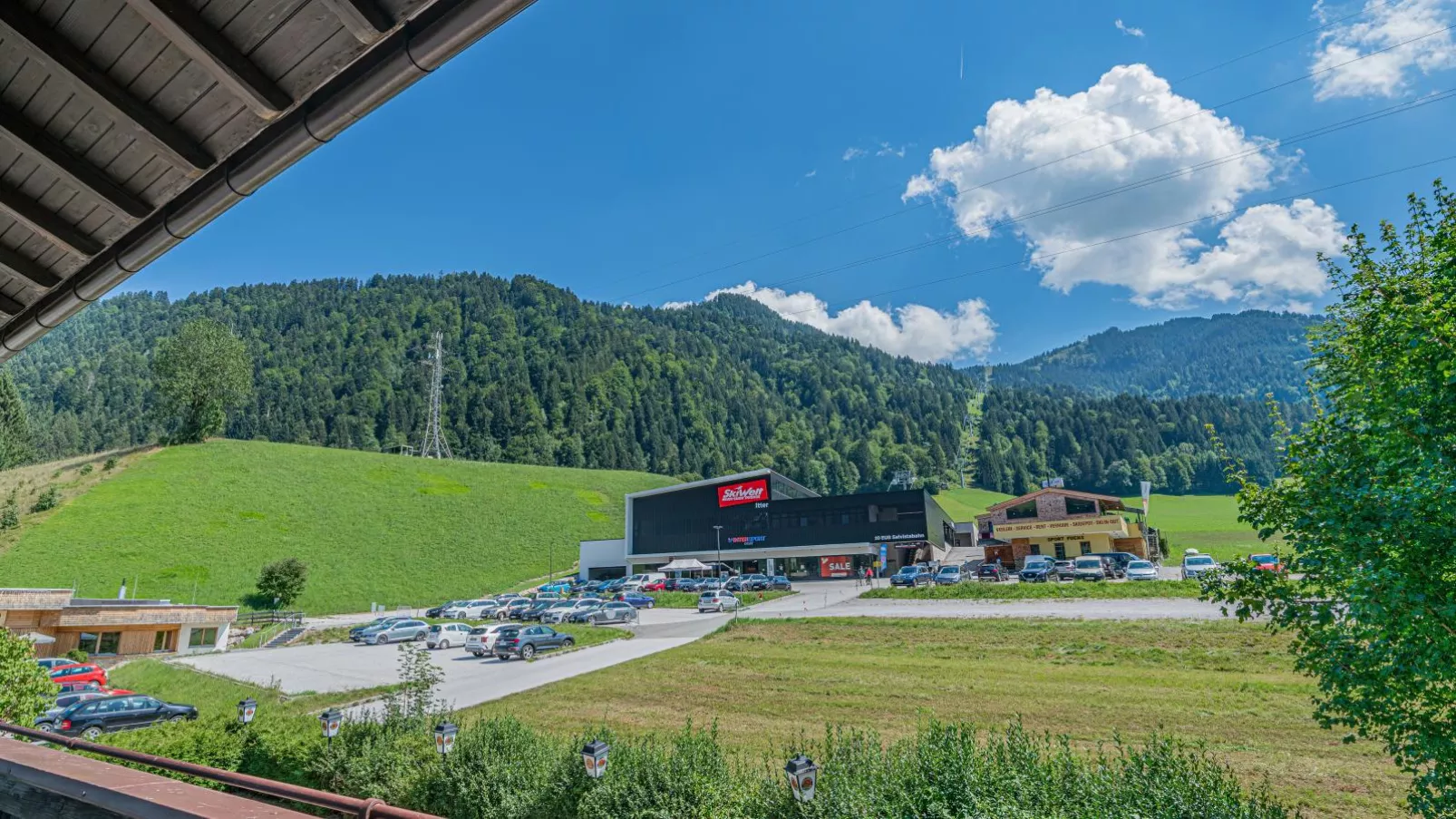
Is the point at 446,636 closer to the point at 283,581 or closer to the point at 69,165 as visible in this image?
the point at 283,581

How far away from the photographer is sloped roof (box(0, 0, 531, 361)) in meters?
3.08

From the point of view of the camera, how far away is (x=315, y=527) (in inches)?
2798

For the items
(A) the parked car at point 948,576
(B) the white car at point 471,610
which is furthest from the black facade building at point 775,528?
(B) the white car at point 471,610

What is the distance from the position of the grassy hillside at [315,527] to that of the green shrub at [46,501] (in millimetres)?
1357

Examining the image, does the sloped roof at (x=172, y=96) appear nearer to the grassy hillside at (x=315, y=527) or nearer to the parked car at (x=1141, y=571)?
the parked car at (x=1141, y=571)

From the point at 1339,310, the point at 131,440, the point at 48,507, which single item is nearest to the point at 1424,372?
the point at 1339,310

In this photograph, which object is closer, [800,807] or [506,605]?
[800,807]

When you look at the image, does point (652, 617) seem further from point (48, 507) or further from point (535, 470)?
point (535, 470)

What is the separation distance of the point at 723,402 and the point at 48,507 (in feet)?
455

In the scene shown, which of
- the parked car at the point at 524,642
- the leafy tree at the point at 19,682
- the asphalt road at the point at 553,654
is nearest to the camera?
the leafy tree at the point at 19,682

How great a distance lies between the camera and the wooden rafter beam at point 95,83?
3.17 m

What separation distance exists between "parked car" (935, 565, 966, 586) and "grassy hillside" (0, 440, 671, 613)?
4078cm

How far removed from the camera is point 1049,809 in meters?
6.46

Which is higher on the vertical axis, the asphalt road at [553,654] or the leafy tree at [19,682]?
the leafy tree at [19,682]
